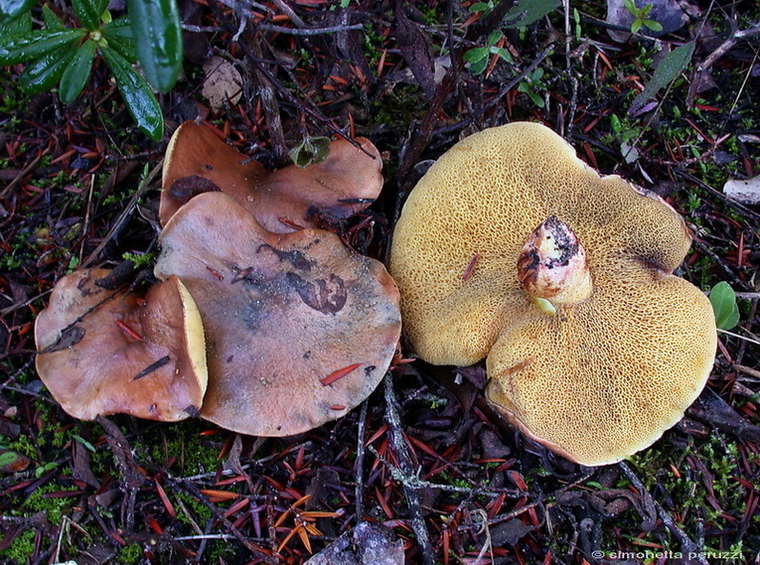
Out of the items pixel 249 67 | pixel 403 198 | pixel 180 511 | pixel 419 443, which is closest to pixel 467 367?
pixel 419 443

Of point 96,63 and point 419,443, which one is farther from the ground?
point 96,63

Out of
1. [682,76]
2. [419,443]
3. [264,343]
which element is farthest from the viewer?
[682,76]

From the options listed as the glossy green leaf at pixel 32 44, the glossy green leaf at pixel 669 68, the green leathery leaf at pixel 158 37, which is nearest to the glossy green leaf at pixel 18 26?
the glossy green leaf at pixel 32 44

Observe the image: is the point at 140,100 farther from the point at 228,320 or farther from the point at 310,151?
the point at 228,320

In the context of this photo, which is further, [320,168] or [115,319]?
[320,168]

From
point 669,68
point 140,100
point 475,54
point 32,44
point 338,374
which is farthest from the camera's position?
point 669,68

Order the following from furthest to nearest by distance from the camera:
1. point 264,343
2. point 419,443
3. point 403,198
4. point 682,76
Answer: point 682,76 < point 403,198 < point 419,443 < point 264,343

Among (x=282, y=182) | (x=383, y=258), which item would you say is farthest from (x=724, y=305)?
(x=282, y=182)

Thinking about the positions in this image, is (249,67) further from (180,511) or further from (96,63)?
(180,511)
